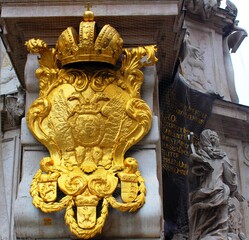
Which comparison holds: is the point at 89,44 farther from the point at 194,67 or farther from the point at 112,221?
the point at 194,67

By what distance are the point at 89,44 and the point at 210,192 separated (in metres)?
2.58

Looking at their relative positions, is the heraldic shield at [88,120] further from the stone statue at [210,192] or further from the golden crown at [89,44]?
the stone statue at [210,192]

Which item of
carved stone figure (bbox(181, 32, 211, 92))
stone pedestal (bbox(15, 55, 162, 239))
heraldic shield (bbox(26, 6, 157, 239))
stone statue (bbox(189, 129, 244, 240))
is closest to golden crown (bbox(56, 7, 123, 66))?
heraldic shield (bbox(26, 6, 157, 239))

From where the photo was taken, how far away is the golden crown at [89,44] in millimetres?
5461

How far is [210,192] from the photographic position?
7.36 meters

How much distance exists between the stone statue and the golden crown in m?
2.23

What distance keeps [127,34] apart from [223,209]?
2444 millimetres

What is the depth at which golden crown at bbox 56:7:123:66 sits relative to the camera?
5.46 metres

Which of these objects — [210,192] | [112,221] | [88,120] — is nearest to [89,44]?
[88,120]

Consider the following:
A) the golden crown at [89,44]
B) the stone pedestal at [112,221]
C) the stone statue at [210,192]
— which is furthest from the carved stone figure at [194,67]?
the stone pedestal at [112,221]

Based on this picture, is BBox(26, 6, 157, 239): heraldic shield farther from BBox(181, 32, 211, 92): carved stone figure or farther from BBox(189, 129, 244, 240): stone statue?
BBox(181, 32, 211, 92): carved stone figure

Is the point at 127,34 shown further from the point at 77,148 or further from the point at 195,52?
the point at 195,52

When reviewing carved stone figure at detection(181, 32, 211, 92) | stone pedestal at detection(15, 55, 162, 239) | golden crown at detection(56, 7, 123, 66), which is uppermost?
carved stone figure at detection(181, 32, 211, 92)

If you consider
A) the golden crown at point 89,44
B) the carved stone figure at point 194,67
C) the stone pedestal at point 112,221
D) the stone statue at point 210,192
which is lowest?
the stone pedestal at point 112,221
